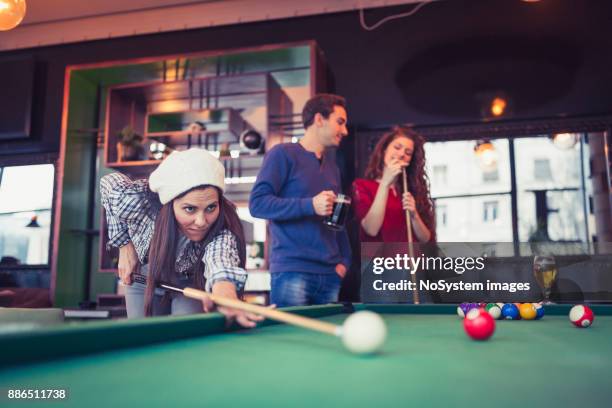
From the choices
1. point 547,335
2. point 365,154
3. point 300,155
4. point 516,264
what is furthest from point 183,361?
point 365,154

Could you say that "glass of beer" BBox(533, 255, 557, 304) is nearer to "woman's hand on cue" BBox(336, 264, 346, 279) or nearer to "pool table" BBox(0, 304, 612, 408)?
"woman's hand on cue" BBox(336, 264, 346, 279)

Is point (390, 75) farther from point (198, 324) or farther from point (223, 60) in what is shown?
point (198, 324)

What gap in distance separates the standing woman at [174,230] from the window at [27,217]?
10.2 feet

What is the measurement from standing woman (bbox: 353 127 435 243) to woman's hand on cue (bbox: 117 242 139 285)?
3.54ft

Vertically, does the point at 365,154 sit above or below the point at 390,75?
below

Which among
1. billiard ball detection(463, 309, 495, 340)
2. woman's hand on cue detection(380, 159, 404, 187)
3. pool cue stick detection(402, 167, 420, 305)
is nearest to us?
billiard ball detection(463, 309, 495, 340)

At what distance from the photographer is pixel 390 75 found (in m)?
4.07

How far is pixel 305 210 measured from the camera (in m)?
2.28

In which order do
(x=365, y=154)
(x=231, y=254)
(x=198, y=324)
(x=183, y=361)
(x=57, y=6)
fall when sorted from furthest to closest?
(x=57, y=6)
(x=365, y=154)
(x=231, y=254)
(x=198, y=324)
(x=183, y=361)

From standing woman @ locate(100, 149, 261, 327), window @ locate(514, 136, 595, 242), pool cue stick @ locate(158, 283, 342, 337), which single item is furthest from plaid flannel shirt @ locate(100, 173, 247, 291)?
window @ locate(514, 136, 595, 242)

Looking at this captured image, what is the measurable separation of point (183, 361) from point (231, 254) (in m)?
0.94

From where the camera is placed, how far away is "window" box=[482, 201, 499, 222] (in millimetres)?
6480

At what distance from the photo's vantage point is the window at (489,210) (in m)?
6.48

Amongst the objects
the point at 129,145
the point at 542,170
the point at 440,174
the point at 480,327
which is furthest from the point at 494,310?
the point at 542,170
